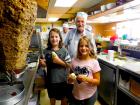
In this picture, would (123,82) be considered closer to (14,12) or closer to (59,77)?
(59,77)

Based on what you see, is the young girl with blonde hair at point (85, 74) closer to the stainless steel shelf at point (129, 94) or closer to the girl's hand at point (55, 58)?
the girl's hand at point (55, 58)

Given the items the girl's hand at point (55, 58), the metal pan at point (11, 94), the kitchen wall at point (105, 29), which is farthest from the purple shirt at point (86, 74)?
the kitchen wall at point (105, 29)

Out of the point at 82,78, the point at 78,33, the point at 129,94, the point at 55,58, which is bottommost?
the point at 129,94

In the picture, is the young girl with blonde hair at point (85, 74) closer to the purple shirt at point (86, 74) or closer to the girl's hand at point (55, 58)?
the purple shirt at point (86, 74)

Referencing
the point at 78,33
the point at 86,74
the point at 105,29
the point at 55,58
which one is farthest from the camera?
the point at 105,29

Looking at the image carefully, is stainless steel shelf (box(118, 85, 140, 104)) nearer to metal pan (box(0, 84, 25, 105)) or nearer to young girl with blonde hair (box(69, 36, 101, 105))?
young girl with blonde hair (box(69, 36, 101, 105))

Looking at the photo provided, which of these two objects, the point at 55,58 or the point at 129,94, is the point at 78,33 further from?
the point at 129,94

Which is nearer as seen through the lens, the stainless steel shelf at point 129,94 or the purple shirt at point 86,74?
the purple shirt at point 86,74

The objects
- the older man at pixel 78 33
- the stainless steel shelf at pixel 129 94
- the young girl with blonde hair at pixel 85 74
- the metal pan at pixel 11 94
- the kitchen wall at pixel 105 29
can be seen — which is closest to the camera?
the metal pan at pixel 11 94

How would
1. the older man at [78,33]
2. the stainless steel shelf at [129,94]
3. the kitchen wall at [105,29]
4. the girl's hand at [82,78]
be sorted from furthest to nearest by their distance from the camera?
the kitchen wall at [105,29], the older man at [78,33], the stainless steel shelf at [129,94], the girl's hand at [82,78]

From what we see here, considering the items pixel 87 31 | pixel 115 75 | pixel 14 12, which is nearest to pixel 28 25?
pixel 14 12

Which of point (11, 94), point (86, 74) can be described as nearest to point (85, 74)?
point (86, 74)

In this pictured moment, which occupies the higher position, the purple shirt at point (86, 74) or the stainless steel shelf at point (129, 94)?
the purple shirt at point (86, 74)

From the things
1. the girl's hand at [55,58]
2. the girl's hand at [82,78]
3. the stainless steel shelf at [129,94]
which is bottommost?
the stainless steel shelf at [129,94]
